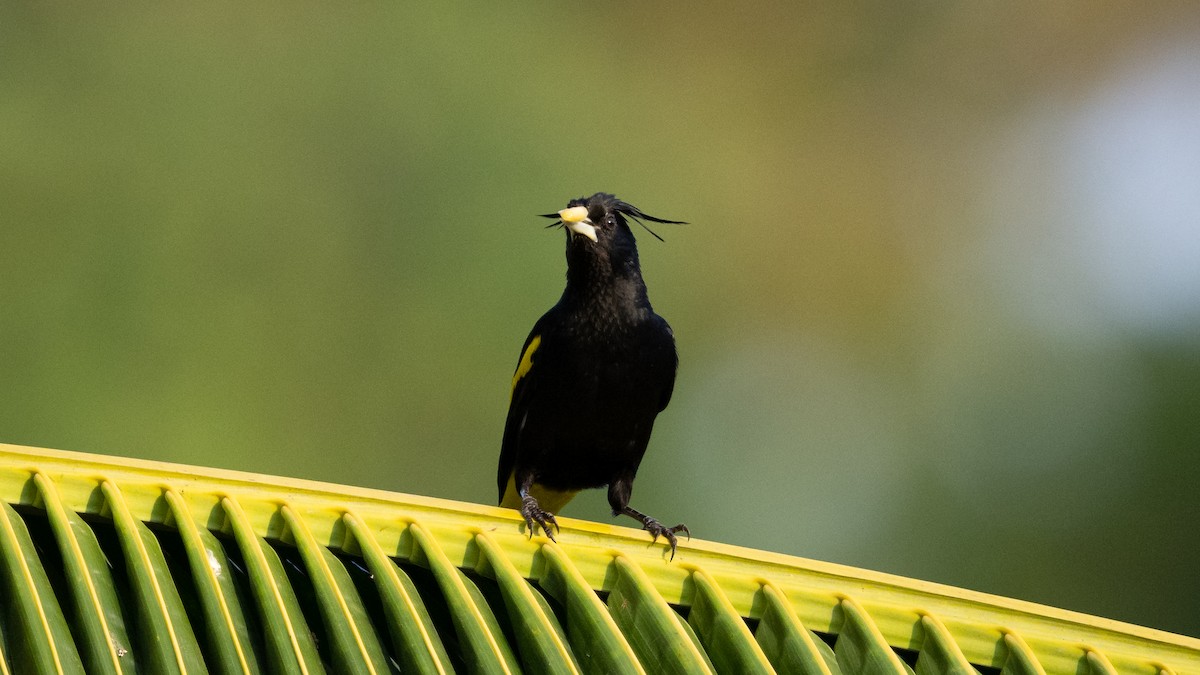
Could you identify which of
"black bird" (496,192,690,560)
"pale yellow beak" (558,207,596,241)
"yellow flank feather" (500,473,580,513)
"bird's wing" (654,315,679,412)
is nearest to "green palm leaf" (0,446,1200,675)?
"black bird" (496,192,690,560)

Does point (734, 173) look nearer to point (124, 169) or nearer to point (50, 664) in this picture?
point (124, 169)

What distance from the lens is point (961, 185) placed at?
20609mm

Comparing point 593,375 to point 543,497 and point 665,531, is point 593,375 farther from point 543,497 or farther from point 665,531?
point 665,531

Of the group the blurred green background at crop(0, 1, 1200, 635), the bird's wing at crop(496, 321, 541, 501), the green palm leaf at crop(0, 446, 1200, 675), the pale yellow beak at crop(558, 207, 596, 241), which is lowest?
the green palm leaf at crop(0, 446, 1200, 675)

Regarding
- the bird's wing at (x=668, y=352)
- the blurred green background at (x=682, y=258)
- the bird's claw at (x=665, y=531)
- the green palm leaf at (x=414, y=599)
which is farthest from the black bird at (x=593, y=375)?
the blurred green background at (x=682, y=258)

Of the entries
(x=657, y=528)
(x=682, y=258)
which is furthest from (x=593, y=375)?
(x=682, y=258)

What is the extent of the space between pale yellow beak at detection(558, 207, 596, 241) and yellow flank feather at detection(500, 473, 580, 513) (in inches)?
32.1

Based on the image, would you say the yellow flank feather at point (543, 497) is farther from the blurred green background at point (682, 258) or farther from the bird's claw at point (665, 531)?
the blurred green background at point (682, 258)

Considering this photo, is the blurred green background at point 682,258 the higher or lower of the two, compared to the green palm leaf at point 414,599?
higher

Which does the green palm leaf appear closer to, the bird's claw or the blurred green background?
the bird's claw

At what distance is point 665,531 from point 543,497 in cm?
184

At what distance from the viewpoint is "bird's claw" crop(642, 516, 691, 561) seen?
231 centimetres

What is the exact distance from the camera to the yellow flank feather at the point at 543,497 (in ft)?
15.1

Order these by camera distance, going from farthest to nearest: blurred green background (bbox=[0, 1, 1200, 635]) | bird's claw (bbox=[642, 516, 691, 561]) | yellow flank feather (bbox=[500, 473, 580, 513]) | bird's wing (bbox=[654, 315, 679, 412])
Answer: blurred green background (bbox=[0, 1, 1200, 635])
yellow flank feather (bbox=[500, 473, 580, 513])
bird's wing (bbox=[654, 315, 679, 412])
bird's claw (bbox=[642, 516, 691, 561])
